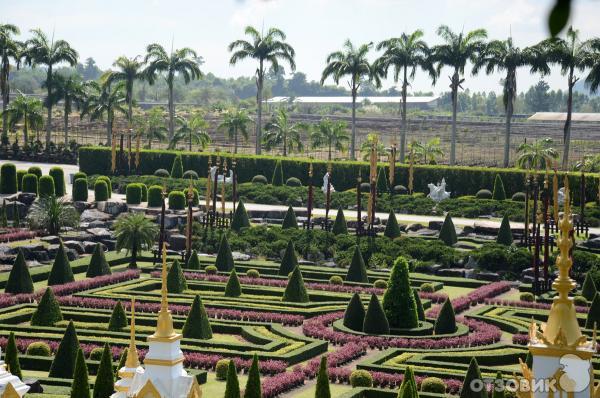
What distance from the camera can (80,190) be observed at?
61.3 m

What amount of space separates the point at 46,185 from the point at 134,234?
15598mm

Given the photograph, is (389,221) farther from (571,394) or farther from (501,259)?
(571,394)

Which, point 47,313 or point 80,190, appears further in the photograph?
point 80,190

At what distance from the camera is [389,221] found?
52.8m

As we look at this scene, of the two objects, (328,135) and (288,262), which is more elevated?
(328,135)

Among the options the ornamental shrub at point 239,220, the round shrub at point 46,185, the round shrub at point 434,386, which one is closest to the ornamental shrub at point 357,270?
the ornamental shrub at point 239,220

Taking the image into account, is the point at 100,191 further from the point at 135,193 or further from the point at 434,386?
the point at 434,386

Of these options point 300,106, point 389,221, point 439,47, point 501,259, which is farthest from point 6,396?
point 300,106

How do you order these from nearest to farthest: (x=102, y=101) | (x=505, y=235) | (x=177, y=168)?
(x=505, y=235)
(x=177, y=168)
(x=102, y=101)

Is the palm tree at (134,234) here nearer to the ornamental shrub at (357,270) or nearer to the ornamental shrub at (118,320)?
the ornamental shrub at (357,270)

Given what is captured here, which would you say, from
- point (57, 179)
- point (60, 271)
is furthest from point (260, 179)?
point (60, 271)

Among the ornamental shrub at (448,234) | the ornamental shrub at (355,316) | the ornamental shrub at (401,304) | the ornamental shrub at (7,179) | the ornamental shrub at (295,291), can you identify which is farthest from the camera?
the ornamental shrub at (7,179)

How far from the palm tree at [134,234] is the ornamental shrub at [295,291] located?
351 inches

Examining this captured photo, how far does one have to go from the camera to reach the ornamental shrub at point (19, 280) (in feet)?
130
